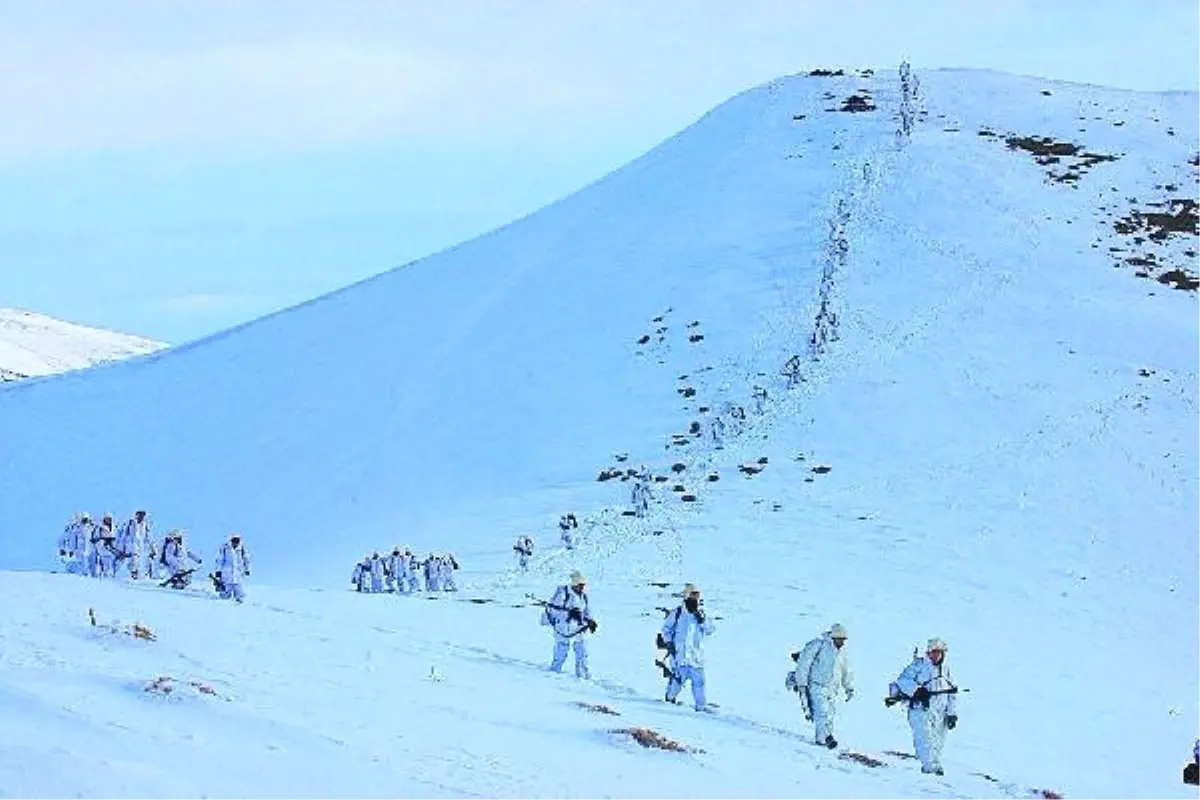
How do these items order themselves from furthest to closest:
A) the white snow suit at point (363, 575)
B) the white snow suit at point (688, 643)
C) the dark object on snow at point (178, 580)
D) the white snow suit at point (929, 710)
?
1. the white snow suit at point (363, 575)
2. the dark object on snow at point (178, 580)
3. the white snow suit at point (688, 643)
4. the white snow suit at point (929, 710)

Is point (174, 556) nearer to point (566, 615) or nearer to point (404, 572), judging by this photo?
point (404, 572)

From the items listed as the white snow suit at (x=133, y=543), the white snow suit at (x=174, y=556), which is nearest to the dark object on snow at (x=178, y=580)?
the white snow suit at (x=174, y=556)

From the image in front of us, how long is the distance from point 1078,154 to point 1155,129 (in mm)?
7973

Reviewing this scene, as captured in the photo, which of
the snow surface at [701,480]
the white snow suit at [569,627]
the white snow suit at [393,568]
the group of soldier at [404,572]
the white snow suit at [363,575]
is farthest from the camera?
the white snow suit at [363,575]

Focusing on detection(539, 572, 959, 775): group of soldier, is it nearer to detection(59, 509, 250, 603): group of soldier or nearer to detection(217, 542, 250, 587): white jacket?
detection(217, 542, 250, 587): white jacket

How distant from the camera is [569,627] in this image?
21.0m

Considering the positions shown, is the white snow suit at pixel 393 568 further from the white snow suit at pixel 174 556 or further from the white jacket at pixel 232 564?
the white jacket at pixel 232 564

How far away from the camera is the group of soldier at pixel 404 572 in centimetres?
3584

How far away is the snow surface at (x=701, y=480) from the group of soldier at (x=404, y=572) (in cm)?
165

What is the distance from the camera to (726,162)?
7362cm

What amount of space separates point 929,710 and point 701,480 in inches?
1002

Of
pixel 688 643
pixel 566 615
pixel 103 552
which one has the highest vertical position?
pixel 103 552

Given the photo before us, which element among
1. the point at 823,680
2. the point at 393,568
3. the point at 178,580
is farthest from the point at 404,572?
the point at 823,680

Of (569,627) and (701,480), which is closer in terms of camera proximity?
(569,627)
